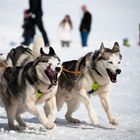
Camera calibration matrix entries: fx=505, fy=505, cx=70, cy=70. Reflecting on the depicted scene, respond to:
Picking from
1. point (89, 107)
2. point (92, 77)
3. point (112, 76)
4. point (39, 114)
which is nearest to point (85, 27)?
point (92, 77)

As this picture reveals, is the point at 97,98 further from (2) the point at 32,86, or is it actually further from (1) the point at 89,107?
(2) the point at 32,86

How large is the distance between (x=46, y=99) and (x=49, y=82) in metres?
0.29

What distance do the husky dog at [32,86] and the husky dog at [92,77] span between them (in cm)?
55

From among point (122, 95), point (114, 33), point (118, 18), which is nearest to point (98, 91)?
point (122, 95)

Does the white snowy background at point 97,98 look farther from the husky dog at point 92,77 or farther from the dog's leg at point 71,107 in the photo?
the husky dog at point 92,77

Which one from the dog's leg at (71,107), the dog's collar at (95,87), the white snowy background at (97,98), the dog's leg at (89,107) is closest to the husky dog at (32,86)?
the white snowy background at (97,98)

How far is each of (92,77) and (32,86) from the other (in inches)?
39.5

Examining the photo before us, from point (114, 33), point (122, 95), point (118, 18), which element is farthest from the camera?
point (118, 18)

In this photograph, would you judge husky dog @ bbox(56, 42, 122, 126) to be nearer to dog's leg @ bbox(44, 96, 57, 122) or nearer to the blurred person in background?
dog's leg @ bbox(44, 96, 57, 122)

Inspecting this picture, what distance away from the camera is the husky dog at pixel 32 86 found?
600 cm

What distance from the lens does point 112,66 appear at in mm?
6434

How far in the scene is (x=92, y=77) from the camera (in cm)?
678

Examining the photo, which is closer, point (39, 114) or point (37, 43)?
point (39, 114)

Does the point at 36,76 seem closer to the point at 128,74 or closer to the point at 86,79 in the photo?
the point at 86,79
